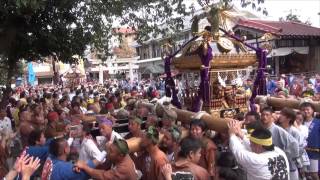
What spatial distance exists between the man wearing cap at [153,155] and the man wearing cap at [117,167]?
23 cm

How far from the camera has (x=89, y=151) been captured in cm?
546

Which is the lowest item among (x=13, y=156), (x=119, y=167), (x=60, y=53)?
(x=13, y=156)

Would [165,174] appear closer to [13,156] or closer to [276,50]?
[13,156]

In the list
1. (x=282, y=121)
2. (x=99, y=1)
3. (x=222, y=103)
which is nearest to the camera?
(x=282, y=121)

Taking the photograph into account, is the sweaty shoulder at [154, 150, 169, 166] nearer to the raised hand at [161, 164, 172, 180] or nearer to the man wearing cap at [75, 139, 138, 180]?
the man wearing cap at [75, 139, 138, 180]

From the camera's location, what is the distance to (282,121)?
20.0 feet

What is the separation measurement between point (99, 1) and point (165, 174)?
6.90 m

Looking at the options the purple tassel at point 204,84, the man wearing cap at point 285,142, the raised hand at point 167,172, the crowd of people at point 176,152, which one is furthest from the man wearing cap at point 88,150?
the purple tassel at point 204,84

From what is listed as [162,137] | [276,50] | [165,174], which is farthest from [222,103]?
[276,50]

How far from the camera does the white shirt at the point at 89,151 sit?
5402 mm

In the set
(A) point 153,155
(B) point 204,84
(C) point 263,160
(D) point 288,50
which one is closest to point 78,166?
(A) point 153,155

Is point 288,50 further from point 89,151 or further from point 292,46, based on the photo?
point 89,151

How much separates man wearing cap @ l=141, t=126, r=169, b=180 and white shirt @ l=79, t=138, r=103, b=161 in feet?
3.18

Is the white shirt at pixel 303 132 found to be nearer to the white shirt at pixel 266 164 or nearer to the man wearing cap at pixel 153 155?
the white shirt at pixel 266 164
